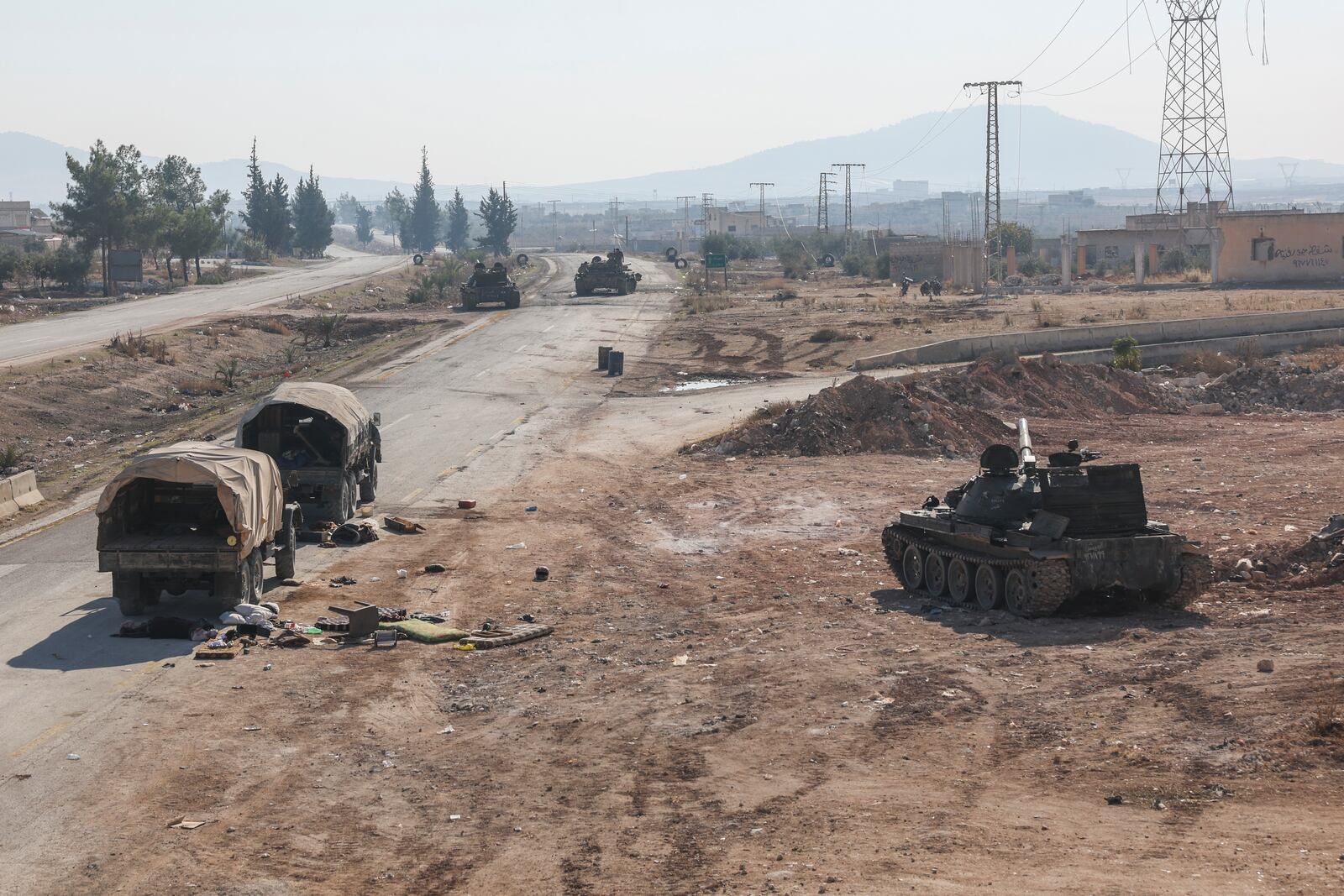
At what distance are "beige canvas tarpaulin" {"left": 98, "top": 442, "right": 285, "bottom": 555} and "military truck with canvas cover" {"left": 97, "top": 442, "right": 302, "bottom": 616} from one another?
0.03 feet

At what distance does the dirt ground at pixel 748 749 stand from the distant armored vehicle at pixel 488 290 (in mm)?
55209

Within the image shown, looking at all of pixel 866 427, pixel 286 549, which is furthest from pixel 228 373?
pixel 286 549

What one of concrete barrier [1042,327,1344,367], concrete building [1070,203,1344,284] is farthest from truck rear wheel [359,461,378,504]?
concrete building [1070,203,1344,284]

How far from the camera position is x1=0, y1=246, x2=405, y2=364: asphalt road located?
53156mm

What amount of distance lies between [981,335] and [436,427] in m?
21.7

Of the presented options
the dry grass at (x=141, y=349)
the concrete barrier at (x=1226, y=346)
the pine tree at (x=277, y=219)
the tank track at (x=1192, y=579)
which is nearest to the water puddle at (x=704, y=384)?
the concrete barrier at (x=1226, y=346)

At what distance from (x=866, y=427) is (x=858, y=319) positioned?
1203 inches

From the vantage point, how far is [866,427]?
3297 centimetres

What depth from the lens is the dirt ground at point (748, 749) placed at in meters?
9.91

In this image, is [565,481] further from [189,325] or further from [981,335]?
[189,325]

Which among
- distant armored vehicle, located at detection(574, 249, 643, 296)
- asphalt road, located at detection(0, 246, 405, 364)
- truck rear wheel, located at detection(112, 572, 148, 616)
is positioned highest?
distant armored vehicle, located at detection(574, 249, 643, 296)

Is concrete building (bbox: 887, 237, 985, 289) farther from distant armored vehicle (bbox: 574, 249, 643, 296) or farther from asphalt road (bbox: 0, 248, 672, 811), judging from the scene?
asphalt road (bbox: 0, 248, 672, 811)

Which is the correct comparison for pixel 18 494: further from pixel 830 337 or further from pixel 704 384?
pixel 830 337

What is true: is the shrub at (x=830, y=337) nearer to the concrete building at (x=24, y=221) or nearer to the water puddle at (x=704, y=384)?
the water puddle at (x=704, y=384)
